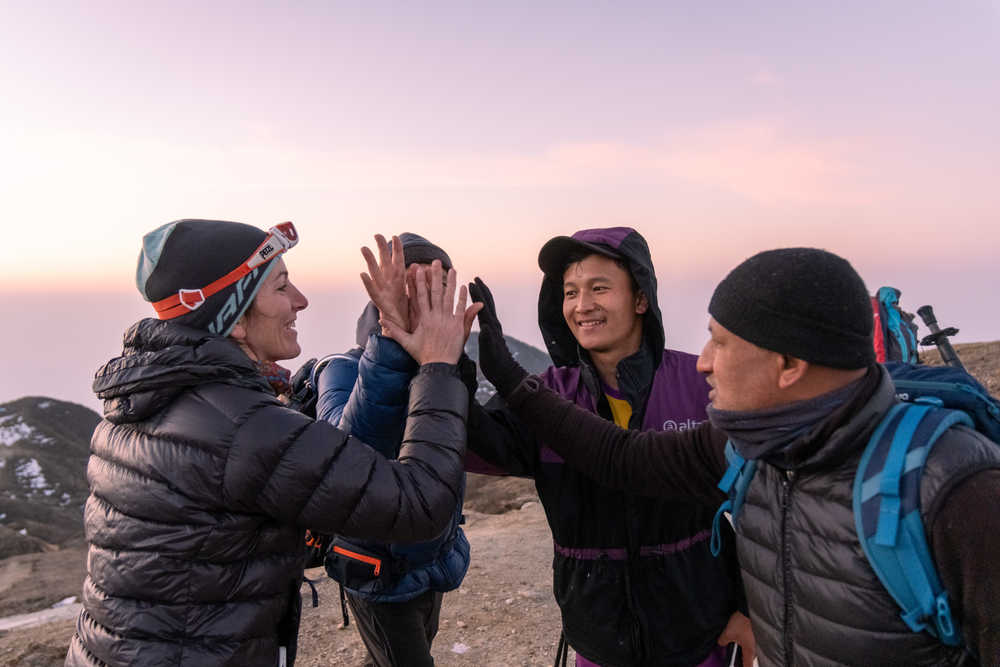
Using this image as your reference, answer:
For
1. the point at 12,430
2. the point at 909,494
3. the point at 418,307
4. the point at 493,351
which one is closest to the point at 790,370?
the point at 909,494

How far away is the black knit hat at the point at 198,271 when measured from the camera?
225 centimetres

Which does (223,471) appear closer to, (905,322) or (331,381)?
(331,381)

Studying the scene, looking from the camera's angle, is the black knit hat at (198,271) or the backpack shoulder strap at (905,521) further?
the black knit hat at (198,271)

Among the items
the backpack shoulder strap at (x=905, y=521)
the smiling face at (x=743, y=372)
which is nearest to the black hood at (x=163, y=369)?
the smiling face at (x=743, y=372)

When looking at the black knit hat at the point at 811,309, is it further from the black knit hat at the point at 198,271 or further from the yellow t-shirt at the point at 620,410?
the black knit hat at the point at 198,271

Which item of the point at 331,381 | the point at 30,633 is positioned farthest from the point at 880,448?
the point at 30,633

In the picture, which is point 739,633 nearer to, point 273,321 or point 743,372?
point 743,372

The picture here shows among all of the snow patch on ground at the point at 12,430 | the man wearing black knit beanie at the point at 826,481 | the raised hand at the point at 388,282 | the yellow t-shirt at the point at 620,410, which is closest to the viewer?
the man wearing black knit beanie at the point at 826,481

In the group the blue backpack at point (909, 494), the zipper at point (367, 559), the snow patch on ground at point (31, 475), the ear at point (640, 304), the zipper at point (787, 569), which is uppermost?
the ear at point (640, 304)

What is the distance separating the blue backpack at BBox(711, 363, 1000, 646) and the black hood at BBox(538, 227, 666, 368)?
5.05 ft

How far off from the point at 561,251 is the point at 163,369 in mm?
2114

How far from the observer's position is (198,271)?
2.26 meters

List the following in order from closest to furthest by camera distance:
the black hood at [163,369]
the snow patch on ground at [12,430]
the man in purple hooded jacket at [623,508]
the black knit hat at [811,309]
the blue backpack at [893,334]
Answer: the black knit hat at [811,309] < the black hood at [163,369] < the man in purple hooded jacket at [623,508] < the blue backpack at [893,334] < the snow patch on ground at [12,430]

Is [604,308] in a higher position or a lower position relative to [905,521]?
higher
